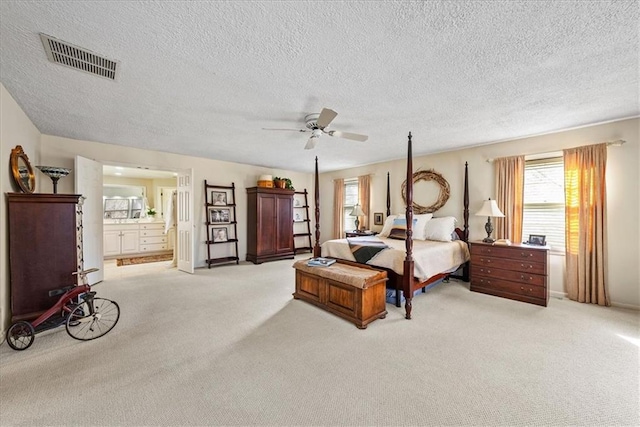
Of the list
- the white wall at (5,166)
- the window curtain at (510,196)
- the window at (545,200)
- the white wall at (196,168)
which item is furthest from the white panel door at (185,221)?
the window at (545,200)

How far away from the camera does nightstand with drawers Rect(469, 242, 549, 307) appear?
3.46 m

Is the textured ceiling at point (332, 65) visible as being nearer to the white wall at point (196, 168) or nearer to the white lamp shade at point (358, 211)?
the white wall at point (196, 168)

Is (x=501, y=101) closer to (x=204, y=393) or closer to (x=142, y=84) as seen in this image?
(x=142, y=84)

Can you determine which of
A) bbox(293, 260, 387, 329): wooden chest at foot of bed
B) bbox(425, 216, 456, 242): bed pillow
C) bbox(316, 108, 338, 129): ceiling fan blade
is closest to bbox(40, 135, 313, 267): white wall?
bbox(293, 260, 387, 329): wooden chest at foot of bed

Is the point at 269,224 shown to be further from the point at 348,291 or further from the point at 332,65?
the point at 332,65

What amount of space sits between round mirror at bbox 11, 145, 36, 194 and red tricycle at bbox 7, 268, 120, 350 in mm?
1247

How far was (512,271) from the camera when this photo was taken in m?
3.68

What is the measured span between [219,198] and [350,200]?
3357 mm

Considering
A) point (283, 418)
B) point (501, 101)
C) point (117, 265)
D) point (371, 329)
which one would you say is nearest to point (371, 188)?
point (501, 101)

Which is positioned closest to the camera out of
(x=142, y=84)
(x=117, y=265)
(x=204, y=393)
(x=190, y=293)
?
(x=204, y=393)

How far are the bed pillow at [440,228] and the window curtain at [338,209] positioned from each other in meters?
2.75

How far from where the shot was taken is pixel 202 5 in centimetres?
146

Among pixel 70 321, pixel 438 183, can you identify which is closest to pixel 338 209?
pixel 438 183

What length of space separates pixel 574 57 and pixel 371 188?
14.9ft
